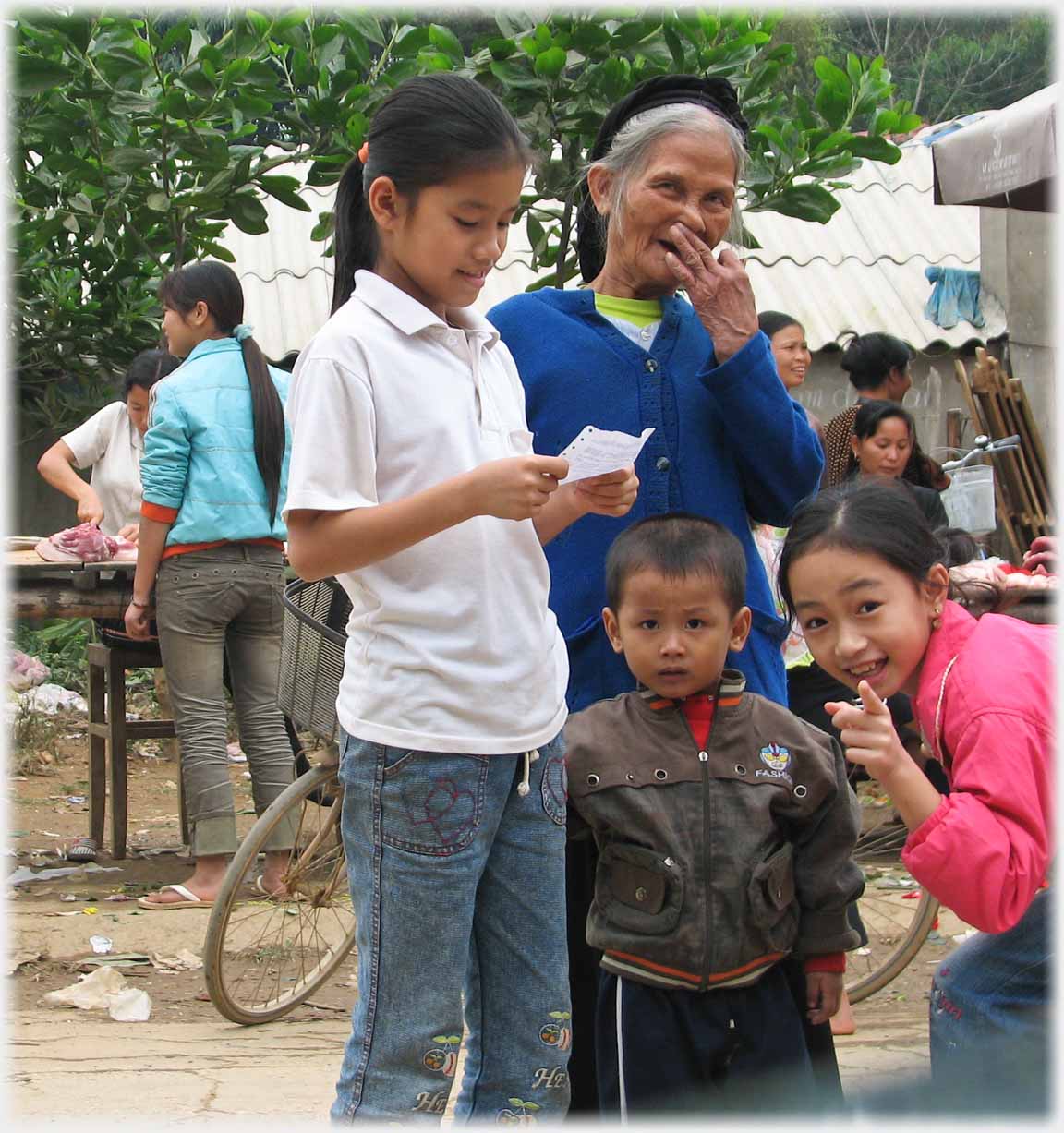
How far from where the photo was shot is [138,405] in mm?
5938

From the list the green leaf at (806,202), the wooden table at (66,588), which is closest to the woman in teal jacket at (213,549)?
the wooden table at (66,588)

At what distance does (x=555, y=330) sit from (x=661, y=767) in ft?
2.27

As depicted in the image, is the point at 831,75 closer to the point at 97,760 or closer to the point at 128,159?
the point at 128,159

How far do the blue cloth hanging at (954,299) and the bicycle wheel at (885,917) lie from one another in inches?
238

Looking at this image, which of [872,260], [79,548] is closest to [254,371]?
[79,548]

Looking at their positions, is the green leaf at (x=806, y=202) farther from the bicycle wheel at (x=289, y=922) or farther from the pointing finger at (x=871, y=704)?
the pointing finger at (x=871, y=704)

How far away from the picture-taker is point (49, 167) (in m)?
5.93

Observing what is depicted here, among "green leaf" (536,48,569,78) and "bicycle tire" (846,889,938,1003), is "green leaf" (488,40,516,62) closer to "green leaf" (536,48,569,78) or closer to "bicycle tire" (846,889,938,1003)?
"green leaf" (536,48,569,78)

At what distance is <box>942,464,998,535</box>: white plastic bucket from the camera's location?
537cm

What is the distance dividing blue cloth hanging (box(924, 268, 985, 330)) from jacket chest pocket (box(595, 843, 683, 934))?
8.44 meters

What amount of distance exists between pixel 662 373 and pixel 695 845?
28.4 inches

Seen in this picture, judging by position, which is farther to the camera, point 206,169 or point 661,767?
point 206,169

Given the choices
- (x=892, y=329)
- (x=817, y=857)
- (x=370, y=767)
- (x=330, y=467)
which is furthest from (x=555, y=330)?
(x=892, y=329)

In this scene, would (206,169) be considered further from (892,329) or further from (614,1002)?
(892,329)
